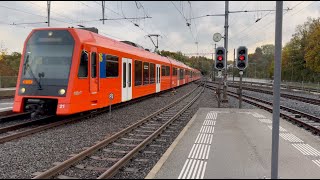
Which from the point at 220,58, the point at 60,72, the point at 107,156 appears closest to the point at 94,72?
the point at 60,72

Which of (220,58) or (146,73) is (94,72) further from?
(146,73)

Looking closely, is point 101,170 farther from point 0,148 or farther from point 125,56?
point 125,56

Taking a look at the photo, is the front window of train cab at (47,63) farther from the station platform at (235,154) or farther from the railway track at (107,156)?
the station platform at (235,154)

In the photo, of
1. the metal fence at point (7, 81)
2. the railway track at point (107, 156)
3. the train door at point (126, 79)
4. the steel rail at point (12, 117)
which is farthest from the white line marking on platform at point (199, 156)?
the metal fence at point (7, 81)

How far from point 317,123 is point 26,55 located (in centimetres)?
1161

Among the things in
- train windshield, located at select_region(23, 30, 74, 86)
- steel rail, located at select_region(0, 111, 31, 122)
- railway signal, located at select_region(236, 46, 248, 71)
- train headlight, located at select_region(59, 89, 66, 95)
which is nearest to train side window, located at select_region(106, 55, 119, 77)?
train windshield, located at select_region(23, 30, 74, 86)

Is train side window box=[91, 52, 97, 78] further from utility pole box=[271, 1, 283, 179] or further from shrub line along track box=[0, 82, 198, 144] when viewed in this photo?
utility pole box=[271, 1, 283, 179]

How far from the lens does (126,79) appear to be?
17.7 meters

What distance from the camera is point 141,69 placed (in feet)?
69.2

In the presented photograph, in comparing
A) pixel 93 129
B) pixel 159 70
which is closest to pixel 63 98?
pixel 93 129

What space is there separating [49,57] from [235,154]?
25.5 ft

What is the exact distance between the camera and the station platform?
246 inches

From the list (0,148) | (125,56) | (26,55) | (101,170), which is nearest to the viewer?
(101,170)

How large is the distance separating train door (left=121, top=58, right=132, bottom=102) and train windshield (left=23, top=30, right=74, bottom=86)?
4.89m
